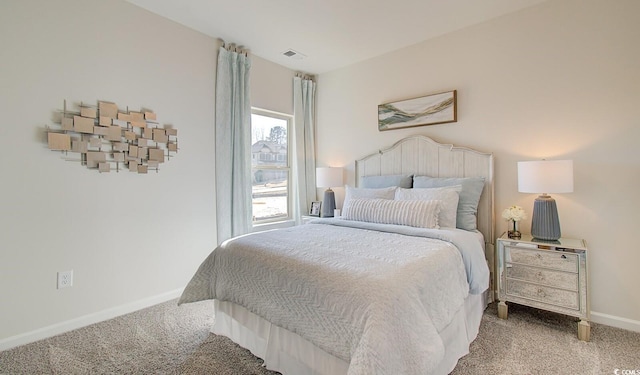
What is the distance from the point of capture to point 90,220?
2.29m

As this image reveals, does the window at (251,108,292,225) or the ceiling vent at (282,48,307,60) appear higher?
the ceiling vent at (282,48,307,60)

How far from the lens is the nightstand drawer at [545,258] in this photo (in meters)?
2.03

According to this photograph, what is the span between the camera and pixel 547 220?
2.21m

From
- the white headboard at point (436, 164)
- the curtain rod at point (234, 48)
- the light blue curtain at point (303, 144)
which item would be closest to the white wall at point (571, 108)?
the white headboard at point (436, 164)

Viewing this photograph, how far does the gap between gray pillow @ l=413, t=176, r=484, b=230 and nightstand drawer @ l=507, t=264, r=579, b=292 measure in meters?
0.44

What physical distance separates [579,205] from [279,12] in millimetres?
2954

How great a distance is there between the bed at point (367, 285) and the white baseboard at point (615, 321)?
0.71 metres

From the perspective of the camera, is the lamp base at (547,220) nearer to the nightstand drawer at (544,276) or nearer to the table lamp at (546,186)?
the table lamp at (546,186)

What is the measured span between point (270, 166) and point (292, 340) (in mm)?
2501

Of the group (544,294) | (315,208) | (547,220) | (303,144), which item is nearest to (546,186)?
(547,220)

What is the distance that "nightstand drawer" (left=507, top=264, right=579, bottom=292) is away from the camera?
2025 mm

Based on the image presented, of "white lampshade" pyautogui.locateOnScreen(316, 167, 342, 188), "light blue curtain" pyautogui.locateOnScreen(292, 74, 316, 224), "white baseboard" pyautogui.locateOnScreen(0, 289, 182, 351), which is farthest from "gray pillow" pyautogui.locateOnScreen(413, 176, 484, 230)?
"white baseboard" pyautogui.locateOnScreen(0, 289, 182, 351)

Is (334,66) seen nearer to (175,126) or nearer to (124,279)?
(175,126)

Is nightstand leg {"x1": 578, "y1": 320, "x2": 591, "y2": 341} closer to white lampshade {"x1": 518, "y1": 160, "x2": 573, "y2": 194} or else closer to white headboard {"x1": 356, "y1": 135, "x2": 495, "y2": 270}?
white headboard {"x1": 356, "y1": 135, "x2": 495, "y2": 270}
